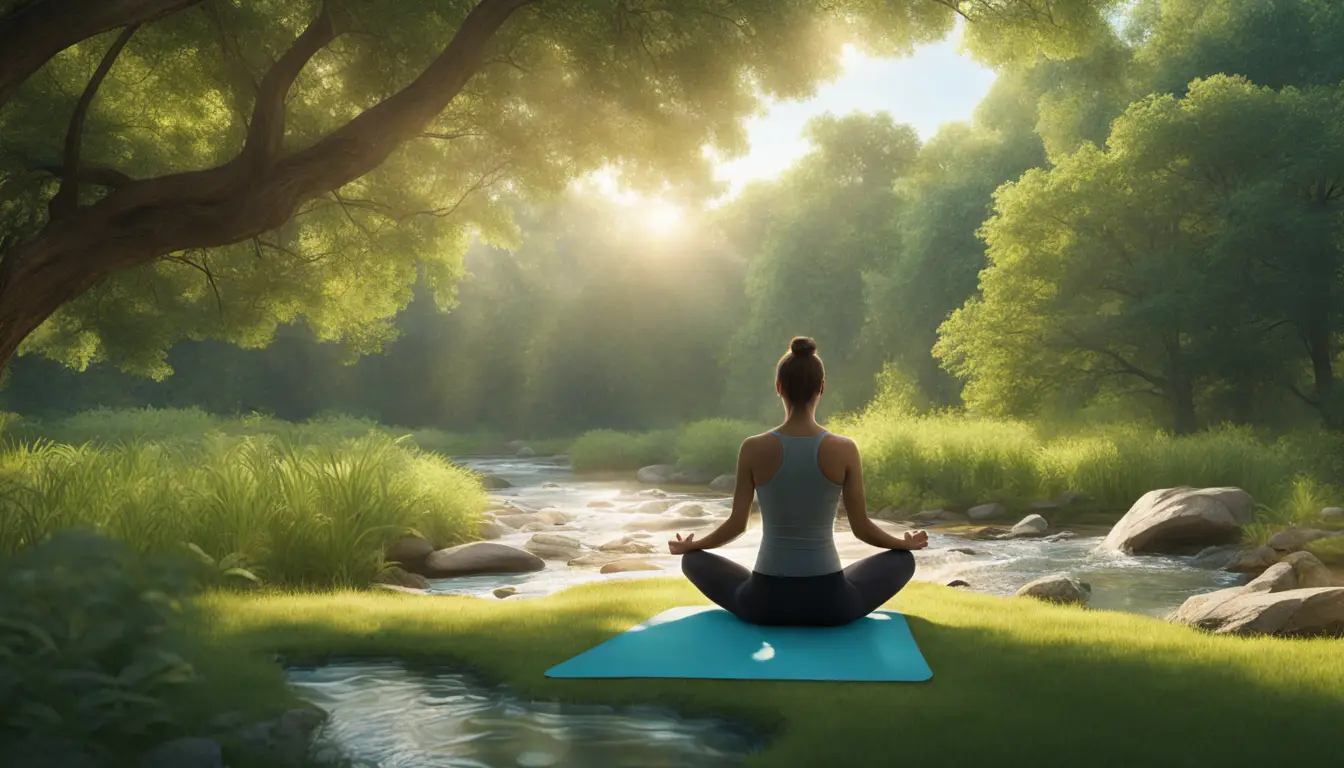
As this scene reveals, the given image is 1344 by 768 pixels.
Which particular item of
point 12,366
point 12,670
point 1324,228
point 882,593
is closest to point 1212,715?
point 882,593

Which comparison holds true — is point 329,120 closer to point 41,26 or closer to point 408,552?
point 408,552

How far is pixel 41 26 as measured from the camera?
6.34 meters

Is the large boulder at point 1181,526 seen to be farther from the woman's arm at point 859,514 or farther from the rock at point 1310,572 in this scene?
the woman's arm at point 859,514

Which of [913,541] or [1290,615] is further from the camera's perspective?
[1290,615]

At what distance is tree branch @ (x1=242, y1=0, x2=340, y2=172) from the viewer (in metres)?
7.69

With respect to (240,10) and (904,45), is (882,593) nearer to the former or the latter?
(904,45)

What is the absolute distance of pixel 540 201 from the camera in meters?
13.3

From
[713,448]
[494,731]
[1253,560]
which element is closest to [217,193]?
[494,731]

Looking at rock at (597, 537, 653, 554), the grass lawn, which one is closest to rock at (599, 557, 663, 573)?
rock at (597, 537, 653, 554)

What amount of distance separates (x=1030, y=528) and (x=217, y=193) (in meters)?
11.9

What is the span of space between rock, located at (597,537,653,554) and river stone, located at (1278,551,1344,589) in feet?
23.2

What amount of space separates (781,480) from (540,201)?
8.76m

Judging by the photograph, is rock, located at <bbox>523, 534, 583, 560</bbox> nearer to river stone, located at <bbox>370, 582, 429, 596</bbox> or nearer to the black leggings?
river stone, located at <bbox>370, 582, 429, 596</bbox>

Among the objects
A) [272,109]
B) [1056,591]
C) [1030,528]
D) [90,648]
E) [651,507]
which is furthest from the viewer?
[651,507]
